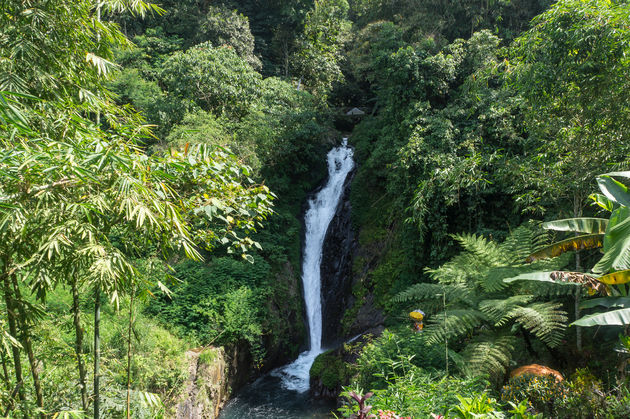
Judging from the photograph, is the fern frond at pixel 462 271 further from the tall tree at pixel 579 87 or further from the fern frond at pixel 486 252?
the tall tree at pixel 579 87

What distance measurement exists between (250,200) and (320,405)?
668cm

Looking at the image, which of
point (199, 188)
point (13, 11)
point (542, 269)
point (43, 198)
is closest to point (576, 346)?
point (542, 269)

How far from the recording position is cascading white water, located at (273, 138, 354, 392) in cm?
1078

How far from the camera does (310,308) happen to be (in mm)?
12531

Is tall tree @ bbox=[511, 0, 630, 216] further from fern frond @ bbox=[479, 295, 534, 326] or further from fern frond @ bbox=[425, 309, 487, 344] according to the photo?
fern frond @ bbox=[425, 309, 487, 344]

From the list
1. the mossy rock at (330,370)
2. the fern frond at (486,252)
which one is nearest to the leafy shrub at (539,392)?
the fern frond at (486,252)

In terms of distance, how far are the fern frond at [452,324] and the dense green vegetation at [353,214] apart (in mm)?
43

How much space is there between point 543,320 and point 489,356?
2.60 ft

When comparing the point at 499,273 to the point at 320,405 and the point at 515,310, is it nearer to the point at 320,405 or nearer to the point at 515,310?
the point at 515,310

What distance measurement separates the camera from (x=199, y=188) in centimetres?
397

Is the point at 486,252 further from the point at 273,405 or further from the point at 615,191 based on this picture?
the point at 273,405

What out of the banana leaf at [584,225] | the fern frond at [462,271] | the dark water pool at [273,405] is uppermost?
the banana leaf at [584,225]

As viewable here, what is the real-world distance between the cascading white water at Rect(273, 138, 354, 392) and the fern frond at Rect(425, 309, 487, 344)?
5.72 m

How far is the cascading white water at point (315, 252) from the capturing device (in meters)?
10.8
